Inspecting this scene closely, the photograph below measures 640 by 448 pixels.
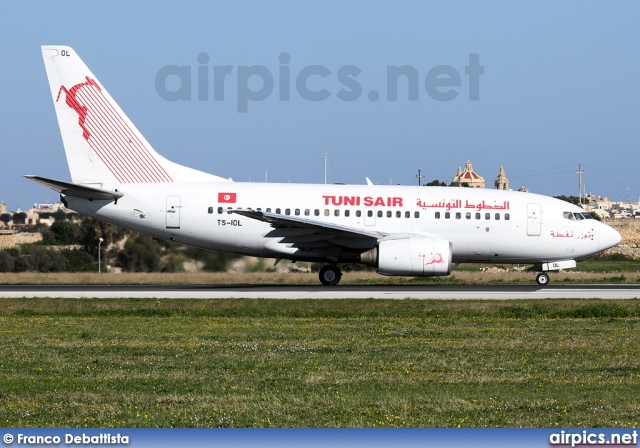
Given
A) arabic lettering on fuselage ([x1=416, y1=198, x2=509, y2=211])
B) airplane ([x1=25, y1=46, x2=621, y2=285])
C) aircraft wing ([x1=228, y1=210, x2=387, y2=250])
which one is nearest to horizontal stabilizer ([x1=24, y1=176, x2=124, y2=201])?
airplane ([x1=25, y1=46, x2=621, y2=285])

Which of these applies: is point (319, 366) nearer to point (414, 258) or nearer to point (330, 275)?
point (414, 258)

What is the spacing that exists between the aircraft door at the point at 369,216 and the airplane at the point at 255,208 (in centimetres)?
3

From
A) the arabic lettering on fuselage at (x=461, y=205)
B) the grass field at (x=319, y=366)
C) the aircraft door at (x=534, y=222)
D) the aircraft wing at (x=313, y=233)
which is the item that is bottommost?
the grass field at (x=319, y=366)

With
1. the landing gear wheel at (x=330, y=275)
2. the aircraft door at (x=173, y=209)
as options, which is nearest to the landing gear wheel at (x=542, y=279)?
the landing gear wheel at (x=330, y=275)

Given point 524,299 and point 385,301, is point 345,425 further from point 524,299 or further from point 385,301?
point 524,299

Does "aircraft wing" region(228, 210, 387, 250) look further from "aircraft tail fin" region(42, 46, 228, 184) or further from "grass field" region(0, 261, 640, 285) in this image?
"aircraft tail fin" region(42, 46, 228, 184)

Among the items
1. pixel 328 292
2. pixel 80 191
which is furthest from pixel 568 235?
pixel 80 191

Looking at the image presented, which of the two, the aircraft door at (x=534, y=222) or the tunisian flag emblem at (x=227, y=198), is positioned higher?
the tunisian flag emblem at (x=227, y=198)

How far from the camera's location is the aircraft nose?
33.3 meters

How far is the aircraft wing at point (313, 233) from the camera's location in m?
30.2

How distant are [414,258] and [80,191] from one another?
11123mm

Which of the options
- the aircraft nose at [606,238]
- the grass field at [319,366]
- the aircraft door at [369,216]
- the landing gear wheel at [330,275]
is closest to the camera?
the grass field at [319,366]

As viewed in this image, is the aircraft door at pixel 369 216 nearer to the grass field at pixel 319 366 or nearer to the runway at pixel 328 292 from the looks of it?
the runway at pixel 328 292

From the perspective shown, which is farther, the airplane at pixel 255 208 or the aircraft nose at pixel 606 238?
the aircraft nose at pixel 606 238
